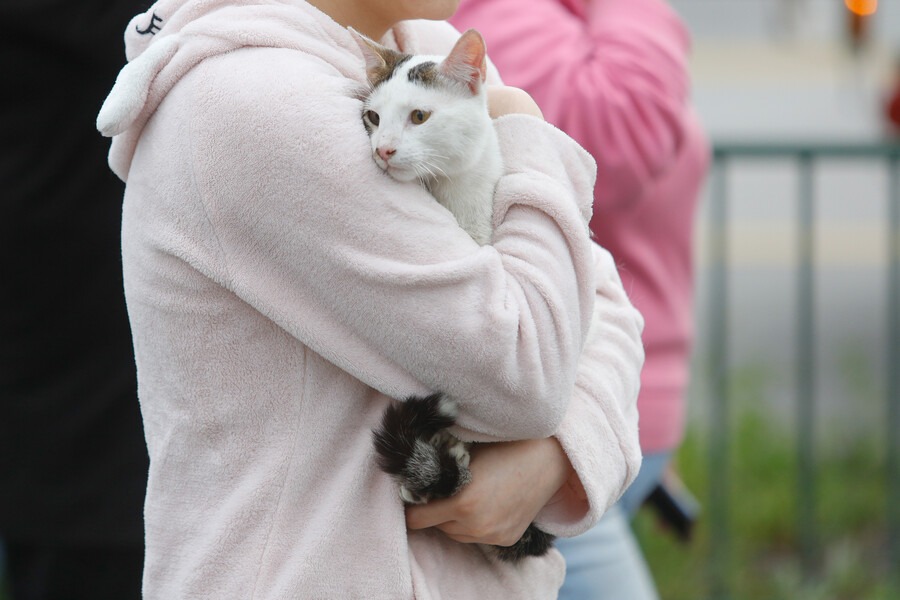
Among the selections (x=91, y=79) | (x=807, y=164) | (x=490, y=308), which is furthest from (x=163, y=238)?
(x=807, y=164)

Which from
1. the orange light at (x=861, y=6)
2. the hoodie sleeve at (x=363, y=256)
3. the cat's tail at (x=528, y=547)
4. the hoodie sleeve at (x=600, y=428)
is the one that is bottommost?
the orange light at (x=861, y=6)

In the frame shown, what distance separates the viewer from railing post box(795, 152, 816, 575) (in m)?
2.76

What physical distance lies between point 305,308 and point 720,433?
7.15 feet

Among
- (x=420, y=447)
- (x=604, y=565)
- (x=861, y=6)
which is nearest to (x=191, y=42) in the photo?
(x=420, y=447)

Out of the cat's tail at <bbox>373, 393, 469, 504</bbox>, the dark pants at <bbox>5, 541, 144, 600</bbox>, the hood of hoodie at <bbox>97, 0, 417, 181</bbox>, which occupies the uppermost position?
the hood of hoodie at <bbox>97, 0, 417, 181</bbox>

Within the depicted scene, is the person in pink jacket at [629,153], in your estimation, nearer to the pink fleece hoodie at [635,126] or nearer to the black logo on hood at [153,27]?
the pink fleece hoodie at [635,126]

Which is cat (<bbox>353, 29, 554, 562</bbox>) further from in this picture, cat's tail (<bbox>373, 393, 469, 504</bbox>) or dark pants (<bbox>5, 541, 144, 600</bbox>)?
dark pants (<bbox>5, 541, 144, 600</bbox>)

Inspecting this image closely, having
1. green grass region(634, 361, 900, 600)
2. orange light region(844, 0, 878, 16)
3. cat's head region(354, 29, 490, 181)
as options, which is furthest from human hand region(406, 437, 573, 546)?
orange light region(844, 0, 878, 16)

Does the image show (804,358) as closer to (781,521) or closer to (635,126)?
(781,521)

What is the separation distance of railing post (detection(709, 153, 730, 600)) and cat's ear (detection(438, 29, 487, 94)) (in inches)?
73.6

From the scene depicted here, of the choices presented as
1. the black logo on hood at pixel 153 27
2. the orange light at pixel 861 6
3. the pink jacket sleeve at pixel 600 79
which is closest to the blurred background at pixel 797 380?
the orange light at pixel 861 6

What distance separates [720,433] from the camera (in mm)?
2748

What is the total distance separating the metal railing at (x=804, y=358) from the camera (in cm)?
271

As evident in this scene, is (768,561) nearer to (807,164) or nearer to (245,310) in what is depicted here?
(807,164)
